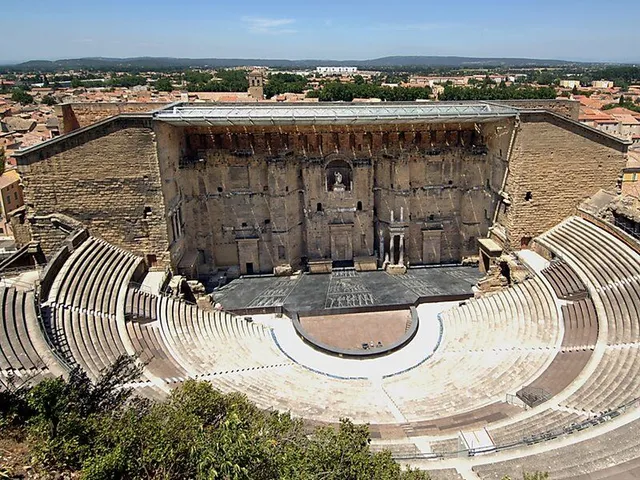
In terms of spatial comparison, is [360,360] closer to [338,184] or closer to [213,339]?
[213,339]

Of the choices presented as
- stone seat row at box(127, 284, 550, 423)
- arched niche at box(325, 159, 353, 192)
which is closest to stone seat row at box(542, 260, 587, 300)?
stone seat row at box(127, 284, 550, 423)

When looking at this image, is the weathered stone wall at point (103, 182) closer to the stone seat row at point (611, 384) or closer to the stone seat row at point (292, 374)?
the stone seat row at point (292, 374)

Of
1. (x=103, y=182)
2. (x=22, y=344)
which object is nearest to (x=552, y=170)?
(x=103, y=182)

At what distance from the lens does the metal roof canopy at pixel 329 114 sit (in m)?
27.0

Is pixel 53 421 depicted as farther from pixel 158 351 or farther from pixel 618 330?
pixel 618 330

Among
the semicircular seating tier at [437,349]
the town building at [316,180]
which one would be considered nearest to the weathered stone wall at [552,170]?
the town building at [316,180]

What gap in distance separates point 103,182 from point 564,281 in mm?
23800

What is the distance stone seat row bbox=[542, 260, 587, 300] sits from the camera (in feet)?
75.4

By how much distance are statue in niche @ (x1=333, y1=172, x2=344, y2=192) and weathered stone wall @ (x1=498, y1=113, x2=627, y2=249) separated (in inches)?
394

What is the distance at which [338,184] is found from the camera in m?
31.1

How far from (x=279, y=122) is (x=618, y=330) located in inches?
764

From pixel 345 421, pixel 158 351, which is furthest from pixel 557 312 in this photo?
pixel 158 351

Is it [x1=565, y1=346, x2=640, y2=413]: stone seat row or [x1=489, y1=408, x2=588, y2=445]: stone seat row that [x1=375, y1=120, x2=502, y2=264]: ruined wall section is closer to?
[x1=565, y1=346, x2=640, y2=413]: stone seat row

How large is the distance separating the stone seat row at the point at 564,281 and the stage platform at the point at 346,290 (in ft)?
15.5
